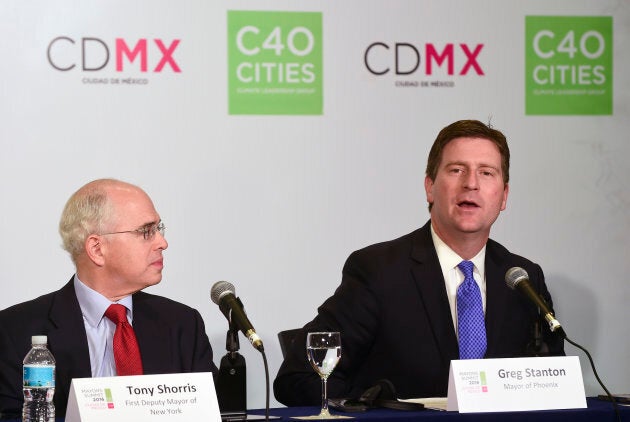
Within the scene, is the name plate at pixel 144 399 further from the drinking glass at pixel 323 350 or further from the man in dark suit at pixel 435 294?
the man in dark suit at pixel 435 294

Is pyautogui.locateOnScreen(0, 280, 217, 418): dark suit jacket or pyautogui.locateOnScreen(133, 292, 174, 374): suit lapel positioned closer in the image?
pyautogui.locateOnScreen(0, 280, 217, 418): dark suit jacket

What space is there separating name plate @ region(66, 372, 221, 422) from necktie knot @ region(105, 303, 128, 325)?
0.82 m

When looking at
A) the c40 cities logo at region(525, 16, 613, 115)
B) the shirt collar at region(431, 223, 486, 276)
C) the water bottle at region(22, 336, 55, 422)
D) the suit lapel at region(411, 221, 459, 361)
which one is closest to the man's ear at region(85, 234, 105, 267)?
the water bottle at region(22, 336, 55, 422)

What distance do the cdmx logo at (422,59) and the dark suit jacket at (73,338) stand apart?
1984 millimetres

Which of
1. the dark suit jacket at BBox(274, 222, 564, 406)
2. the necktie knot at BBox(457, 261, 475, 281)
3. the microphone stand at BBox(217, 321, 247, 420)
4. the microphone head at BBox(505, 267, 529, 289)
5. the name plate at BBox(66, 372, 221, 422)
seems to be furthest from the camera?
the necktie knot at BBox(457, 261, 475, 281)

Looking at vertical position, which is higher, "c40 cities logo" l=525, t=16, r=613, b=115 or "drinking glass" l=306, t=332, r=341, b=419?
"c40 cities logo" l=525, t=16, r=613, b=115

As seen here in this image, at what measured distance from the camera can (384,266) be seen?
3.68 meters

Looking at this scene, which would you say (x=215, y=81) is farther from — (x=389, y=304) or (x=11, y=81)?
(x=389, y=304)

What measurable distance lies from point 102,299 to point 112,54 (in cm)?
180

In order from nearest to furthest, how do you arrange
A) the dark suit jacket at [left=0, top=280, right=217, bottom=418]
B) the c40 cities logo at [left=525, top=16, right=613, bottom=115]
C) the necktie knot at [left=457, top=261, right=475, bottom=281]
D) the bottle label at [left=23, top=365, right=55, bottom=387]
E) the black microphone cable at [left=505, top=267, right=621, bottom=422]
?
the bottle label at [left=23, top=365, right=55, bottom=387]
the black microphone cable at [left=505, top=267, right=621, bottom=422]
the dark suit jacket at [left=0, top=280, right=217, bottom=418]
the necktie knot at [left=457, top=261, right=475, bottom=281]
the c40 cities logo at [left=525, top=16, right=613, bottom=115]

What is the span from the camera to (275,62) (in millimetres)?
4996

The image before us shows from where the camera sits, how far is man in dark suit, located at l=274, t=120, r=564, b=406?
11.7ft

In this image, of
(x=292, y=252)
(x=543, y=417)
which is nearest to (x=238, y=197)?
(x=292, y=252)

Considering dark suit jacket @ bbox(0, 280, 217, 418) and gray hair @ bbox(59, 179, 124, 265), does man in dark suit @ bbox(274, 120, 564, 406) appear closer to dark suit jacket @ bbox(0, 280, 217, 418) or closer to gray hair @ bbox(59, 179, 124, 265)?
dark suit jacket @ bbox(0, 280, 217, 418)
